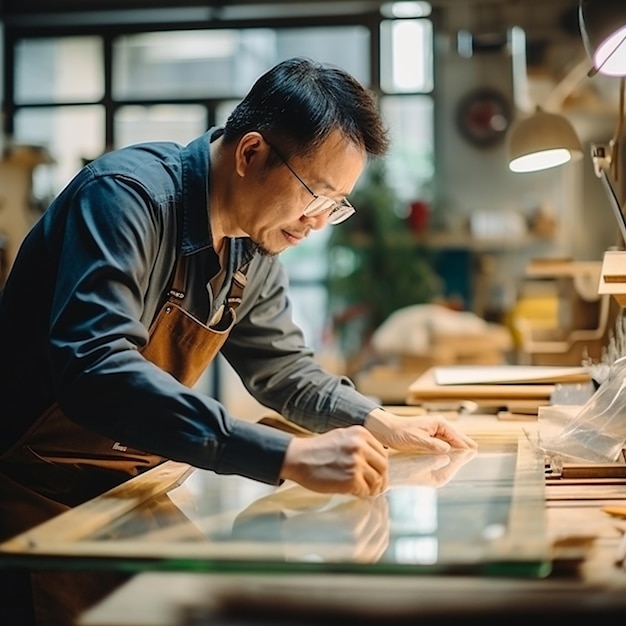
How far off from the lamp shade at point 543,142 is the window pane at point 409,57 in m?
5.69

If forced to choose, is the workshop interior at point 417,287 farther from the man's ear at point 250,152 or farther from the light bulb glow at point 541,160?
the man's ear at point 250,152

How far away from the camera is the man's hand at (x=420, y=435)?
1.98 meters

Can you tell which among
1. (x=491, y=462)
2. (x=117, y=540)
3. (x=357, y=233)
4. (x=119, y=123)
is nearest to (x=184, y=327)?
(x=491, y=462)

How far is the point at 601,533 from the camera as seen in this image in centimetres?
137

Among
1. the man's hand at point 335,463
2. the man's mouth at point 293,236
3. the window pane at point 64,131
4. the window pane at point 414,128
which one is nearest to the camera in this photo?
the man's hand at point 335,463

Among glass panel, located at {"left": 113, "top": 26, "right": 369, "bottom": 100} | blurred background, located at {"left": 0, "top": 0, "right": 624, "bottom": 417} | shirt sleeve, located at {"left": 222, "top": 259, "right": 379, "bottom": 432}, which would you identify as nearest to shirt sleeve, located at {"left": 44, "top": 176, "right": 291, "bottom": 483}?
shirt sleeve, located at {"left": 222, "top": 259, "right": 379, "bottom": 432}

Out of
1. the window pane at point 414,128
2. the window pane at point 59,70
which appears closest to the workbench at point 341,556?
the window pane at point 414,128

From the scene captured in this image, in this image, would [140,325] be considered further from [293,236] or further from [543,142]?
[543,142]

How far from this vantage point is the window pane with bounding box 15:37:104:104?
855 centimetres

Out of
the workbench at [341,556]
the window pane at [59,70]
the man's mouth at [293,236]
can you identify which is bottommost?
the workbench at [341,556]

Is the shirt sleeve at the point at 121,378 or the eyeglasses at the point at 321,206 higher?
the eyeglasses at the point at 321,206

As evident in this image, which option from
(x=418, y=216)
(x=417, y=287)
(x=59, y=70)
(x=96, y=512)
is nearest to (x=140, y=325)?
(x=96, y=512)

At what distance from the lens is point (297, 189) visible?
1.96m

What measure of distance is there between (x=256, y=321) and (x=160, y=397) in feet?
2.99
